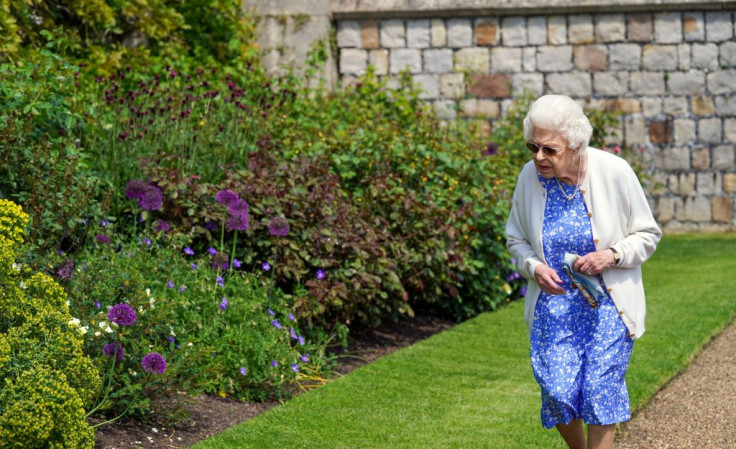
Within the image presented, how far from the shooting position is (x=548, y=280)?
369 cm

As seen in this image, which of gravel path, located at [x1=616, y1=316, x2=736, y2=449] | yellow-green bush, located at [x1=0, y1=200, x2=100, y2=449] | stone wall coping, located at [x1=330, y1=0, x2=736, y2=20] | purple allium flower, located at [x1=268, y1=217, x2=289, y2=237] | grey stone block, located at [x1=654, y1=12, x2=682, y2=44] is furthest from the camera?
grey stone block, located at [x1=654, y1=12, x2=682, y2=44]

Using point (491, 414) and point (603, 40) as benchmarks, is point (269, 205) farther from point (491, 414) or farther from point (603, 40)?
point (603, 40)

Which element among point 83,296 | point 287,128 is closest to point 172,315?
point 83,296

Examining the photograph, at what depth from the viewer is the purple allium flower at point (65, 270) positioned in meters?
4.63

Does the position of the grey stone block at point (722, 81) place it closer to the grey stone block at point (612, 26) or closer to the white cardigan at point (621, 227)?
the grey stone block at point (612, 26)

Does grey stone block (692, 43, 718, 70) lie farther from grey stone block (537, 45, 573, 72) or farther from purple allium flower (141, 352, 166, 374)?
purple allium flower (141, 352, 166, 374)

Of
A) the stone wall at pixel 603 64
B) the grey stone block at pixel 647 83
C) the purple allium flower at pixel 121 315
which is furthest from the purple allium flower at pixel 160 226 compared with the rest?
the grey stone block at pixel 647 83

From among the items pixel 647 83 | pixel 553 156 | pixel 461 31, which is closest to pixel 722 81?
pixel 647 83

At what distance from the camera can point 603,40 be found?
12336mm

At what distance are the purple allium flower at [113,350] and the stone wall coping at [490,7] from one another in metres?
8.62

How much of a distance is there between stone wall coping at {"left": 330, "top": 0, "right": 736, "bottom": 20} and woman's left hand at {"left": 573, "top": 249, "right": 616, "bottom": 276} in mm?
9002

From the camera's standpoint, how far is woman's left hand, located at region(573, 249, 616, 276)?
365 centimetres

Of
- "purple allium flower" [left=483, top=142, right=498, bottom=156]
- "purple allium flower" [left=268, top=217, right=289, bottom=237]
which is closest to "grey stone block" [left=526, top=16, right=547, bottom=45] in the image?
"purple allium flower" [left=483, top=142, right=498, bottom=156]

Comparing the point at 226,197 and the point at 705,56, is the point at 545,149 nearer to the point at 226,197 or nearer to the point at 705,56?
the point at 226,197
